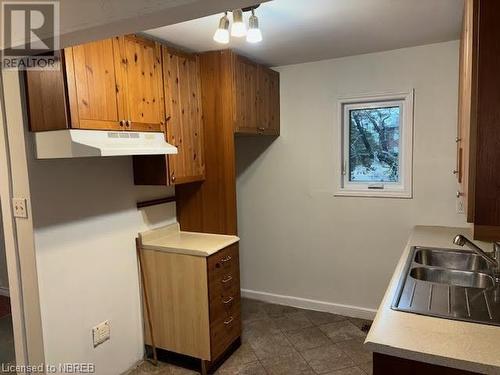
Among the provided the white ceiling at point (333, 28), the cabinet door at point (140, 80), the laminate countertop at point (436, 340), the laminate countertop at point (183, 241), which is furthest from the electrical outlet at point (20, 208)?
the laminate countertop at point (436, 340)

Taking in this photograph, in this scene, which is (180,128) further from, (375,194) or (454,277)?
(454,277)

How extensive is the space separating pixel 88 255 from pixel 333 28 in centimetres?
221

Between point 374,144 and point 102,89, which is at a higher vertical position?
point 102,89

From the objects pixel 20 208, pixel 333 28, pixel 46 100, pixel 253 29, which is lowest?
pixel 20 208

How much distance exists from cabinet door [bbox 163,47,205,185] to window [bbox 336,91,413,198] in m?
1.33

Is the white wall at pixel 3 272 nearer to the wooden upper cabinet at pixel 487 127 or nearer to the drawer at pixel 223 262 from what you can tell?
the drawer at pixel 223 262

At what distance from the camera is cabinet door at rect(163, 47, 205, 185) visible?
2.46m

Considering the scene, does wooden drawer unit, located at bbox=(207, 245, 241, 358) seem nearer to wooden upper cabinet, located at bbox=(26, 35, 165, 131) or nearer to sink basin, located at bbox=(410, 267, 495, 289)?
wooden upper cabinet, located at bbox=(26, 35, 165, 131)

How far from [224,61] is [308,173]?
1.32 m

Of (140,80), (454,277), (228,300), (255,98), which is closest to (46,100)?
(140,80)

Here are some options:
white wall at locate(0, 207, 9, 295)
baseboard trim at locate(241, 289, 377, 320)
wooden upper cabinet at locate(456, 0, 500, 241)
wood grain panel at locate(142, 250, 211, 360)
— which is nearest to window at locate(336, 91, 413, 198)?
baseboard trim at locate(241, 289, 377, 320)

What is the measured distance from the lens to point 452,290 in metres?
1.69

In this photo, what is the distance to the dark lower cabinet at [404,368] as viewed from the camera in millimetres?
1183

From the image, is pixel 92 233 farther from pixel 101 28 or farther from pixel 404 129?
pixel 404 129
